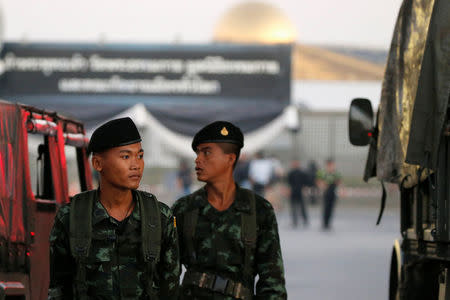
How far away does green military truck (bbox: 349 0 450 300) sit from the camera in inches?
255

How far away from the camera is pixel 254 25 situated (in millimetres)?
80000

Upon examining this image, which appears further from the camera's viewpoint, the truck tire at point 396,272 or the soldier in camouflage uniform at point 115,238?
the truck tire at point 396,272

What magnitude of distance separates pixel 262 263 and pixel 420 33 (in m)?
2.27

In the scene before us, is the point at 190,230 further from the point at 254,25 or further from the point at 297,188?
the point at 254,25

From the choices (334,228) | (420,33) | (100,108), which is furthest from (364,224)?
(420,33)

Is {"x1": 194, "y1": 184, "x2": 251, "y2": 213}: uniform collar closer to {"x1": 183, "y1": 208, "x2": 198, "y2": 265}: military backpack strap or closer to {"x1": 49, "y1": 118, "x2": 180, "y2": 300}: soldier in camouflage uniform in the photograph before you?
{"x1": 183, "y1": 208, "x2": 198, "y2": 265}: military backpack strap

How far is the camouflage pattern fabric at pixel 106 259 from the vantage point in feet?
15.6

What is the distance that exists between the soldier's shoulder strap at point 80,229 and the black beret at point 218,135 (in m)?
1.65

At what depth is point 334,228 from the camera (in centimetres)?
2655

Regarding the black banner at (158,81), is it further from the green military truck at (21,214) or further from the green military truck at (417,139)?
the green military truck at (21,214)

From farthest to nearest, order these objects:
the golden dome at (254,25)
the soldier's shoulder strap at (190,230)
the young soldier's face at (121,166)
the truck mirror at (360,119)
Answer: the golden dome at (254,25) < the truck mirror at (360,119) < the soldier's shoulder strap at (190,230) < the young soldier's face at (121,166)

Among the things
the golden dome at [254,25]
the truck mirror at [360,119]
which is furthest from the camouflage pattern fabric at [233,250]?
the golden dome at [254,25]

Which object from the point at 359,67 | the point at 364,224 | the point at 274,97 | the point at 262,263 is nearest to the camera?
the point at 262,263

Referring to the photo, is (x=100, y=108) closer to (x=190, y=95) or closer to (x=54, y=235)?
(x=190, y=95)
